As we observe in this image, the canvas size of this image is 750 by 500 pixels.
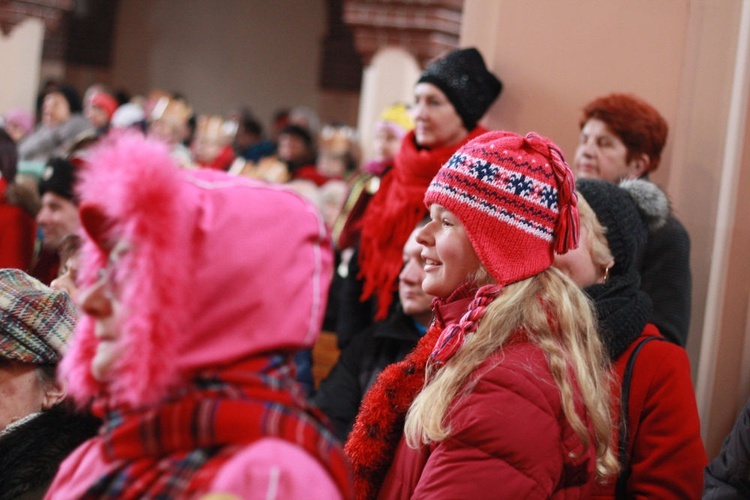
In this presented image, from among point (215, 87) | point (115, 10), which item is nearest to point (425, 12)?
point (215, 87)

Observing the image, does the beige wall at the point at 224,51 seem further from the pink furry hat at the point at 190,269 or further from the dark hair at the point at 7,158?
the pink furry hat at the point at 190,269

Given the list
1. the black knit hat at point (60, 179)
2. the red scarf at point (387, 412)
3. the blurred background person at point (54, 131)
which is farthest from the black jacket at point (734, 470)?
the blurred background person at point (54, 131)

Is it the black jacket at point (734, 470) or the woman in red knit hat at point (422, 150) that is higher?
the woman in red knit hat at point (422, 150)

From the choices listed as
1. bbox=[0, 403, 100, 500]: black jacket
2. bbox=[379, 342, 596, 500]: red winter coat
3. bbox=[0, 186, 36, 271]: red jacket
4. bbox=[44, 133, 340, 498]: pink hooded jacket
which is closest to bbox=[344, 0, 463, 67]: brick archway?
bbox=[0, 186, 36, 271]: red jacket

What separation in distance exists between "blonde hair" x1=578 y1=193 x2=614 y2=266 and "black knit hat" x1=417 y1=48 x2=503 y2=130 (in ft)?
4.34

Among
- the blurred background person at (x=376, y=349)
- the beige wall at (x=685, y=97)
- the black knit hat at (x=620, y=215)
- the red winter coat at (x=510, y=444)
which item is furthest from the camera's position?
the beige wall at (x=685, y=97)

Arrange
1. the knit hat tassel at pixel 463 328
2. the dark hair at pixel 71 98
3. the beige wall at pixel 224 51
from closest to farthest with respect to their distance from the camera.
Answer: the knit hat tassel at pixel 463 328
the dark hair at pixel 71 98
the beige wall at pixel 224 51

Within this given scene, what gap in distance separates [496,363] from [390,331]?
1.43 metres

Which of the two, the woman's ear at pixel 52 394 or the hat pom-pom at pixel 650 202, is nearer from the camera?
the woman's ear at pixel 52 394

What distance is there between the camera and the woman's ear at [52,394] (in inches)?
93.7

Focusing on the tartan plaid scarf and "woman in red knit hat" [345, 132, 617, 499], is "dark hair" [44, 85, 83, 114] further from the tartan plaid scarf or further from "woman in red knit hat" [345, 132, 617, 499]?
the tartan plaid scarf

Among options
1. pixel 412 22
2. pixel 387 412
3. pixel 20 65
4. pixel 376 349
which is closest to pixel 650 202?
pixel 376 349

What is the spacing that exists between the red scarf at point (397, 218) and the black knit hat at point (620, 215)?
1031 mm

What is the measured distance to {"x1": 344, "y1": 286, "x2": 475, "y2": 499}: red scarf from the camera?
2270mm
